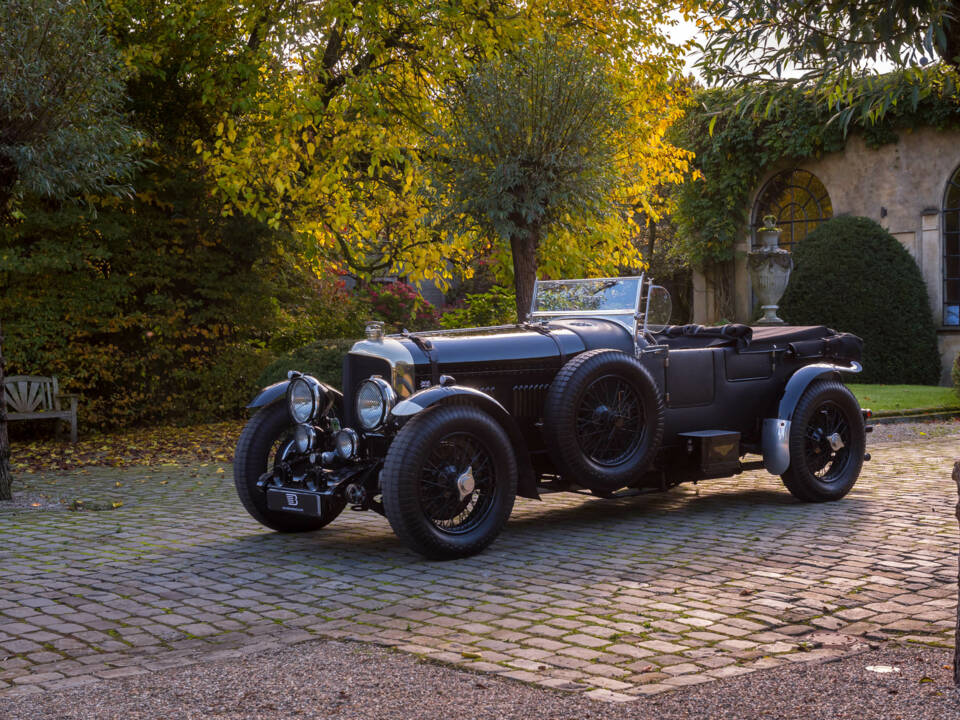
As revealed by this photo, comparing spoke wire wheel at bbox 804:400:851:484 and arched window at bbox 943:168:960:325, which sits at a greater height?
arched window at bbox 943:168:960:325

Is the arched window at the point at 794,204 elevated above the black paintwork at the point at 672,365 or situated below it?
above

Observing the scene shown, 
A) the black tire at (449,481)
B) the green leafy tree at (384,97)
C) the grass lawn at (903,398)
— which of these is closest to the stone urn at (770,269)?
the grass lawn at (903,398)

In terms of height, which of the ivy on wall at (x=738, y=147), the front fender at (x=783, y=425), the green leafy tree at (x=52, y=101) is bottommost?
the front fender at (x=783, y=425)

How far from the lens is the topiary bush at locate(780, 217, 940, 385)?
64.5 feet

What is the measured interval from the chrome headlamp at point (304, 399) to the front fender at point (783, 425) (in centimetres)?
326

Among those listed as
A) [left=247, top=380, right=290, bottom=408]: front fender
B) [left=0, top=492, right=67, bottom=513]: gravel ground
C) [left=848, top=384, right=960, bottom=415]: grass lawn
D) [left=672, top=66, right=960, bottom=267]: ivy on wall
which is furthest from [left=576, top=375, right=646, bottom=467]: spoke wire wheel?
[left=672, top=66, right=960, bottom=267]: ivy on wall

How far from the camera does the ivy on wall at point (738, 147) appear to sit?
2041 centimetres

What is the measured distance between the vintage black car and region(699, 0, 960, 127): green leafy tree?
204cm

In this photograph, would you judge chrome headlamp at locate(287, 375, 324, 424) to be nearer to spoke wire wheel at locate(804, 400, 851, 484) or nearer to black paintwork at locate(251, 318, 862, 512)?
black paintwork at locate(251, 318, 862, 512)

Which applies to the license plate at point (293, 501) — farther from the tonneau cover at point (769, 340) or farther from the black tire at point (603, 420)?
the tonneau cover at point (769, 340)

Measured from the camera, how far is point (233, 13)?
13.3 metres

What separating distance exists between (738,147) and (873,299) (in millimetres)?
4665

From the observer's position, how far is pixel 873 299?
19.8m

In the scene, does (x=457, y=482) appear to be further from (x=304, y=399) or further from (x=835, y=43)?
(x=835, y=43)
